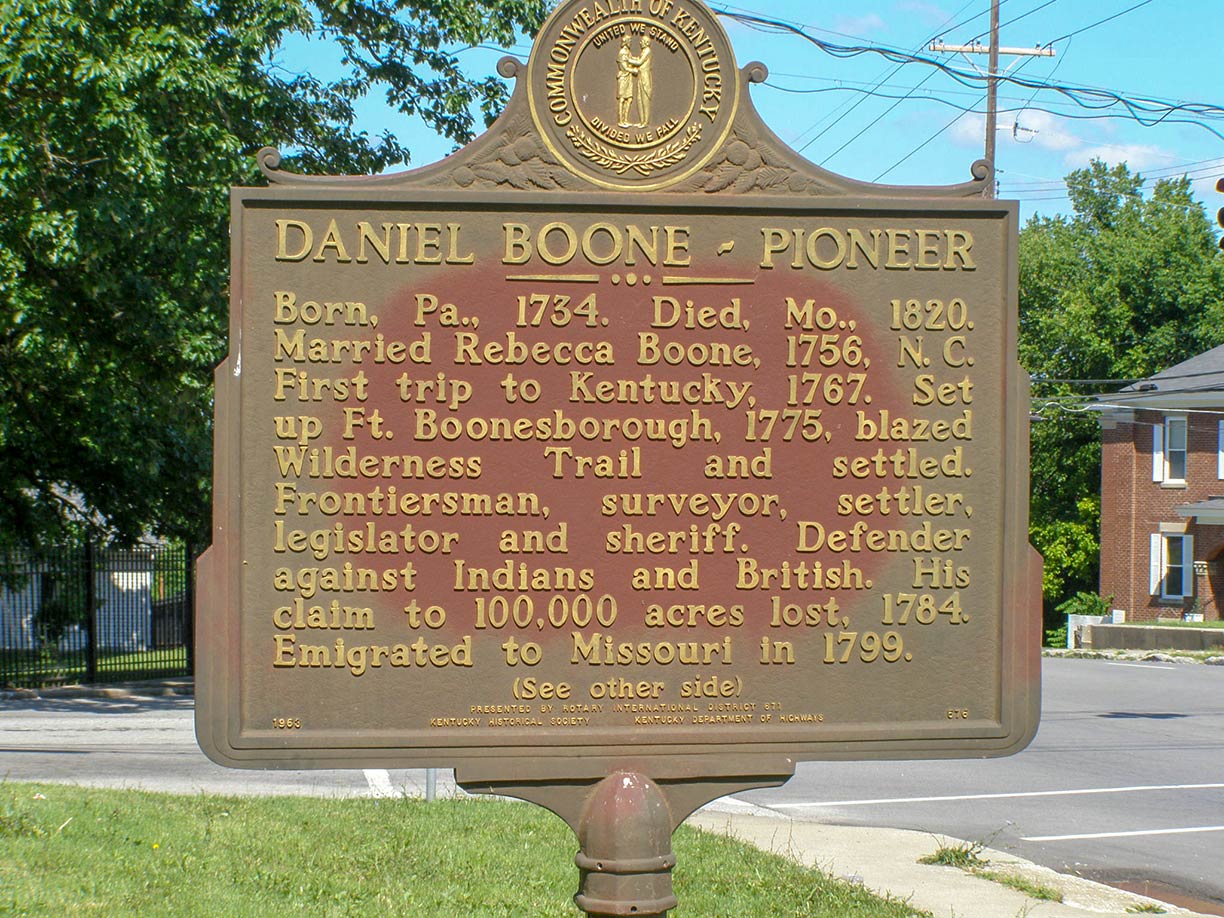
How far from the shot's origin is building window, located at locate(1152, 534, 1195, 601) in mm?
39594

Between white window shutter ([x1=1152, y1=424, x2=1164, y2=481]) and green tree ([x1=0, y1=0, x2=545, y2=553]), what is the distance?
2968 centimetres

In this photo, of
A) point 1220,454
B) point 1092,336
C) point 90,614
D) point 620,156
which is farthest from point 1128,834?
point 1092,336

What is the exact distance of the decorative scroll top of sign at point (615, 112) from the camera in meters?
3.86

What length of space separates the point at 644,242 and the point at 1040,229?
2251 inches

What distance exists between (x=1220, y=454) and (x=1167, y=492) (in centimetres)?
202

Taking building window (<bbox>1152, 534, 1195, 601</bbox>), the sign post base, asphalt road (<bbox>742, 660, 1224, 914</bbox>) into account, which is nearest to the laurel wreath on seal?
the sign post base

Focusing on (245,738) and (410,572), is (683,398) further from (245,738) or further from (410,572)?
(245,738)

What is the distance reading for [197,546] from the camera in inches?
914

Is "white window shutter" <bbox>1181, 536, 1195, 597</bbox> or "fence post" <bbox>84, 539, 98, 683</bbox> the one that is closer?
"fence post" <bbox>84, 539, 98, 683</bbox>

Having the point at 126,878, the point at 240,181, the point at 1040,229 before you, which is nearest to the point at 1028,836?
the point at 126,878

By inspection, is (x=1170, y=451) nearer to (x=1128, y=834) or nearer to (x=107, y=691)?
(x=107, y=691)

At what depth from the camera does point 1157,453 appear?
131 ft

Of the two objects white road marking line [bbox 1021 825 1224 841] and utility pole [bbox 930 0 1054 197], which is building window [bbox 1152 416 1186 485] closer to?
utility pole [bbox 930 0 1054 197]

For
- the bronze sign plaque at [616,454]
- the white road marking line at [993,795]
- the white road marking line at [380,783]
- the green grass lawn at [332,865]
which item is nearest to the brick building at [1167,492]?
the white road marking line at [993,795]
